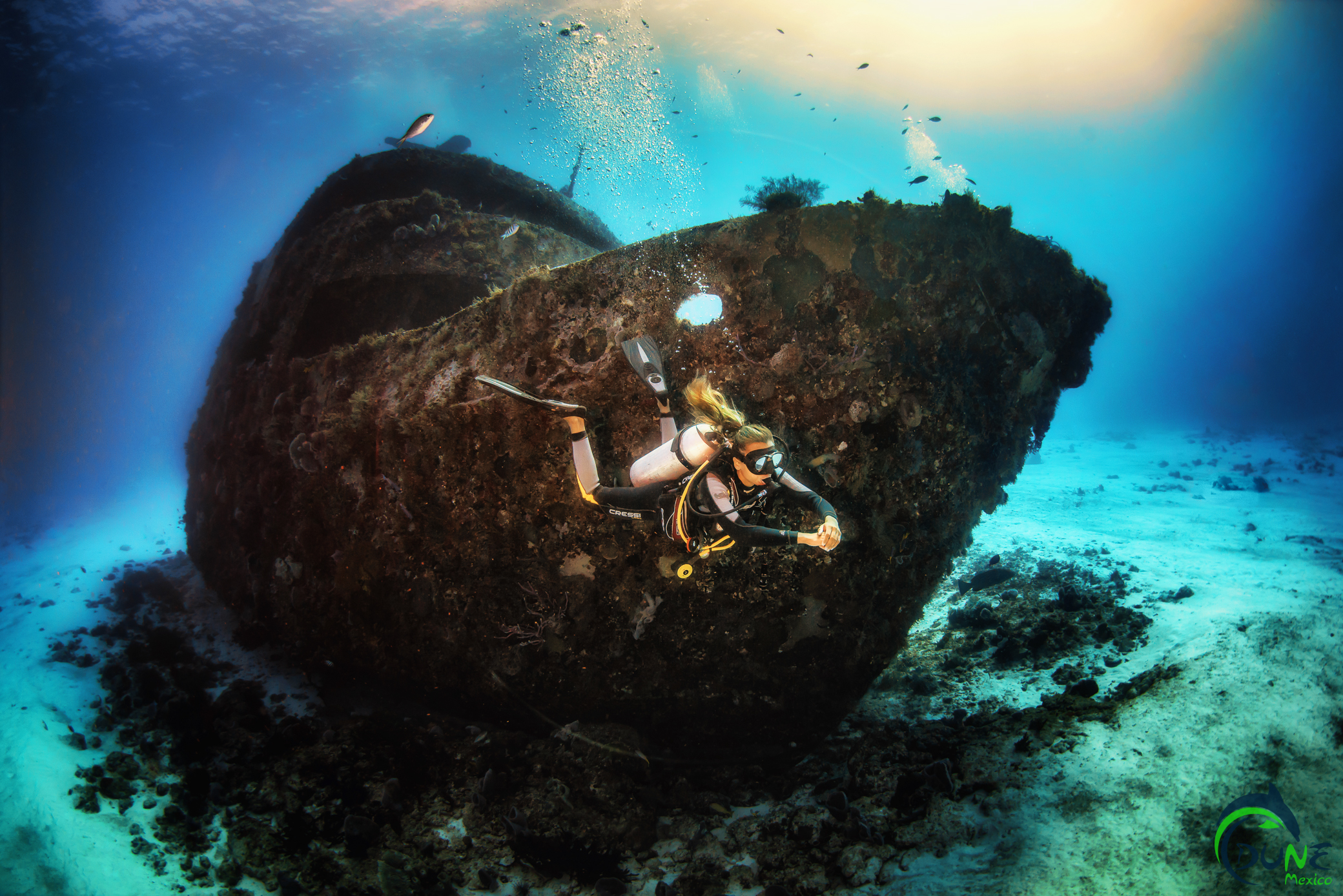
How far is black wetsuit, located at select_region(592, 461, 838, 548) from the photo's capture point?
3.37 metres

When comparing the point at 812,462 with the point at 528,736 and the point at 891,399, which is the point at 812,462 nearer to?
the point at 891,399

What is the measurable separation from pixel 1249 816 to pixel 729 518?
3.54 meters

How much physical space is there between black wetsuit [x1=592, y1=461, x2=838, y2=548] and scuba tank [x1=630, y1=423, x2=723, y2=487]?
74 mm

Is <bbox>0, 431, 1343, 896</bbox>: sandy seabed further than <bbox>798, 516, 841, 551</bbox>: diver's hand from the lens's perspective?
No

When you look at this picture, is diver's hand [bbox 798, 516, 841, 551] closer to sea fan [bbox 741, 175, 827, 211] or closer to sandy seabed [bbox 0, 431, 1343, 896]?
sandy seabed [bbox 0, 431, 1343, 896]

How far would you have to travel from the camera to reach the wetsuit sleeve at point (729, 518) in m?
3.34

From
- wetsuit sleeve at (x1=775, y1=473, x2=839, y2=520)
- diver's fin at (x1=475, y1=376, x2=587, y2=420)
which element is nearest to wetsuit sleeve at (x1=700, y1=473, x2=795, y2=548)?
wetsuit sleeve at (x1=775, y1=473, x2=839, y2=520)

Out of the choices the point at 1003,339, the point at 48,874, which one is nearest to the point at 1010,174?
the point at 1003,339

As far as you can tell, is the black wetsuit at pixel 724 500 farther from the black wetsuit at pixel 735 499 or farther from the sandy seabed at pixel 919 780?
the sandy seabed at pixel 919 780

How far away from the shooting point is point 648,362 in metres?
3.94

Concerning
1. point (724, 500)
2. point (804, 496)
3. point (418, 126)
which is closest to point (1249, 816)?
point (804, 496)

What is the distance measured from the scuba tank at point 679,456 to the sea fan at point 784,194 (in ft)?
8.24

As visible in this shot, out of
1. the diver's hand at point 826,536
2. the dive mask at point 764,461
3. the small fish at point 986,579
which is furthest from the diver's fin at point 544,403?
the small fish at point 986,579

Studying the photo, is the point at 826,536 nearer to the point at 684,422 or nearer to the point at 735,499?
the point at 735,499
